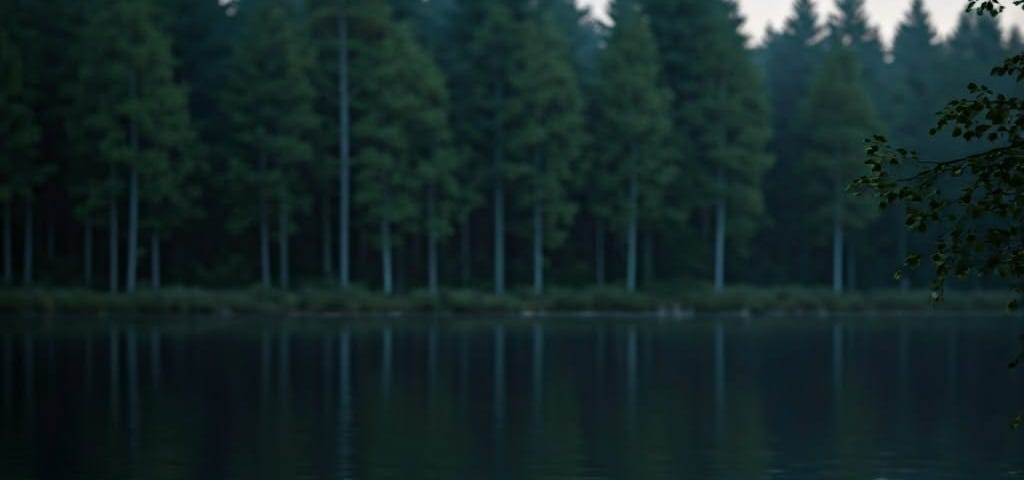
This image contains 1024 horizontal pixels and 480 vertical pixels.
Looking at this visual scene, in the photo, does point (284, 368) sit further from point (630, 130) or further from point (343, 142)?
point (630, 130)

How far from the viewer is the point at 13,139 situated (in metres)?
63.1

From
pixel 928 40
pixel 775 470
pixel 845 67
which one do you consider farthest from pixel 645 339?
pixel 928 40

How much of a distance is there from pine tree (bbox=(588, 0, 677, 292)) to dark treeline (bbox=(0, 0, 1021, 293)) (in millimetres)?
141

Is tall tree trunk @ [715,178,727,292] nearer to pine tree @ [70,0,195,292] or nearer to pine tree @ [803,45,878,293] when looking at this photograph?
pine tree @ [803,45,878,293]

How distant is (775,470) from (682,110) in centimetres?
5866

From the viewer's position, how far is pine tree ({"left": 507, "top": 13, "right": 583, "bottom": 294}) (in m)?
71.2

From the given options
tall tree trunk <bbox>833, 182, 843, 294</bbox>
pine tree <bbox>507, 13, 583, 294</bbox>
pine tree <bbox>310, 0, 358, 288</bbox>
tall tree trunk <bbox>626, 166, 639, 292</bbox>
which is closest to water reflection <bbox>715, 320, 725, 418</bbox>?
tall tree trunk <bbox>626, 166, 639, 292</bbox>

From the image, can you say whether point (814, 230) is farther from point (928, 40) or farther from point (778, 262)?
point (928, 40)

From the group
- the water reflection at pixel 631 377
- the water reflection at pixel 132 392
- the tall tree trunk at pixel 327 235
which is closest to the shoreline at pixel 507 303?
the tall tree trunk at pixel 327 235

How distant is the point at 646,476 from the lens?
64.5ft

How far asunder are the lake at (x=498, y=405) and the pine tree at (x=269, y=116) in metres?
16.4

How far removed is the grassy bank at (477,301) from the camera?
59.4 meters

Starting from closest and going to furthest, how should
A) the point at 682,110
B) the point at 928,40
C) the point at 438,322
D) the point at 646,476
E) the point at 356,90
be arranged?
the point at 646,476 → the point at 438,322 → the point at 356,90 → the point at 682,110 → the point at 928,40

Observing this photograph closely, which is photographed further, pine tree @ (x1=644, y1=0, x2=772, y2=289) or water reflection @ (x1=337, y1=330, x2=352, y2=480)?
pine tree @ (x1=644, y1=0, x2=772, y2=289)
